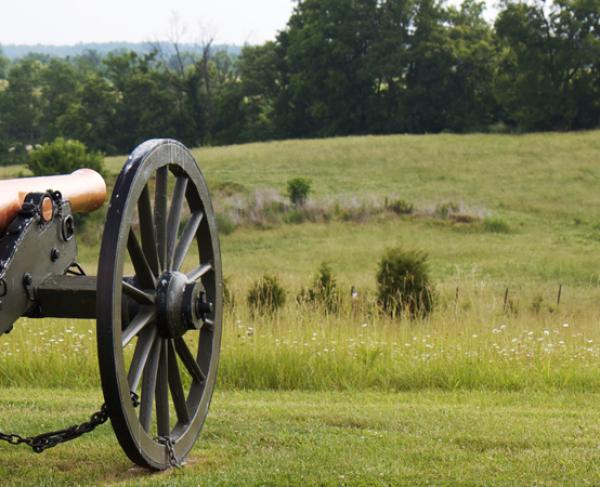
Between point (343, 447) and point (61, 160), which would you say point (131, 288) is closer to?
point (343, 447)

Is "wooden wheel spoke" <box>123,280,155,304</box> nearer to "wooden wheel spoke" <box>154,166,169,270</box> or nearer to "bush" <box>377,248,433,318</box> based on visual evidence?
"wooden wheel spoke" <box>154,166,169,270</box>

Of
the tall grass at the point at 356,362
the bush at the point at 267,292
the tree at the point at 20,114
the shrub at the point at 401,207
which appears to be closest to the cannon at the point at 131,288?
the tall grass at the point at 356,362

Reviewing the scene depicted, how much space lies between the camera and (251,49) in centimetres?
7775

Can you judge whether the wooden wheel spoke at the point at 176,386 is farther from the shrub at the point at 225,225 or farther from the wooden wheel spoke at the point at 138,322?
the shrub at the point at 225,225

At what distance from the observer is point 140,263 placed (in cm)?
473

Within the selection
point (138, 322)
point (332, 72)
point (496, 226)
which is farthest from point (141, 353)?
point (332, 72)

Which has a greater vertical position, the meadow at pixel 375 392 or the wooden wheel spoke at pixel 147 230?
the wooden wheel spoke at pixel 147 230

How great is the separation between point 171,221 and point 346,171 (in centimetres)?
4334

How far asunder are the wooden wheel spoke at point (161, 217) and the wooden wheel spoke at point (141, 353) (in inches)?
14.4

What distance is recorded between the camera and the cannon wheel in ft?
14.1

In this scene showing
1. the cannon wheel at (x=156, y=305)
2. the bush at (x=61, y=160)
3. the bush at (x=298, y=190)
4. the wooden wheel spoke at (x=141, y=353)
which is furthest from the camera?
the bush at (x=61, y=160)

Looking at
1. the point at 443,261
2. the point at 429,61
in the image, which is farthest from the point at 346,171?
the point at 429,61

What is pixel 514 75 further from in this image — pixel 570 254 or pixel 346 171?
pixel 570 254

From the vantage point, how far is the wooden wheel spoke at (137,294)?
15.0 ft
